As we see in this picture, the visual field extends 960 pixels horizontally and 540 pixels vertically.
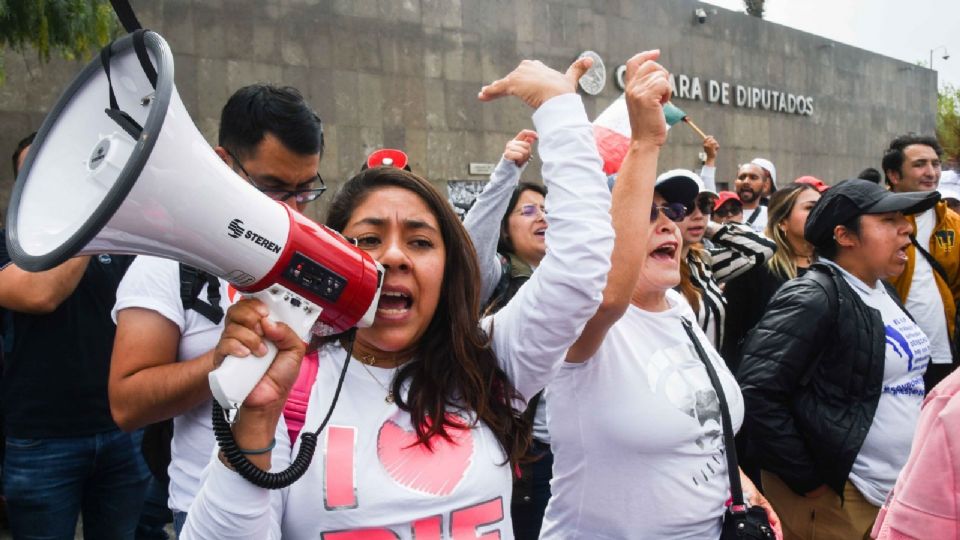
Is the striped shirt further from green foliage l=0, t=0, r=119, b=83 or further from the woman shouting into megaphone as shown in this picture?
green foliage l=0, t=0, r=119, b=83

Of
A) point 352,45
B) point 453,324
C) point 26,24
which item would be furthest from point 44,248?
point 352,45

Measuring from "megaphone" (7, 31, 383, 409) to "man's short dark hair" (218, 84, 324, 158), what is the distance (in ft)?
2.86

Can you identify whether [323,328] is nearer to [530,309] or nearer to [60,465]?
[530,309]

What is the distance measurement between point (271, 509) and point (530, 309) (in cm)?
63

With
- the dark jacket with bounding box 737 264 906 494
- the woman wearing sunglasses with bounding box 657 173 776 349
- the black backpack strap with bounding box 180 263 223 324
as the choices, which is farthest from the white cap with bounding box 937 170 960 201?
the black backpack strap with bounding box 180 263 223 324

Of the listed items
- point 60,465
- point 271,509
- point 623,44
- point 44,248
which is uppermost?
point 623,44

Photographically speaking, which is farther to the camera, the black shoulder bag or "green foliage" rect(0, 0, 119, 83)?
"green foliage" rect(0, 0, 119, 83)

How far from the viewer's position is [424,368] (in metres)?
1.62

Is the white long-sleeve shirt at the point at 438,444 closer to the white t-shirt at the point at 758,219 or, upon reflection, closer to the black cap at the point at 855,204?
the black cap at the point at 855,204

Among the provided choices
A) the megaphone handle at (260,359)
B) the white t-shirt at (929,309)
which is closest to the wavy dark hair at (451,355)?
the megaphone handle at (260,359)

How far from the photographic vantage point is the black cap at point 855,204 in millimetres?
3098

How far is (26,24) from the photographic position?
3.92 m

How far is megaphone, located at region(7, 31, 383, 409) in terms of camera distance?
114 cm

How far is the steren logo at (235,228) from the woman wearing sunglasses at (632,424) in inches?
35.9
